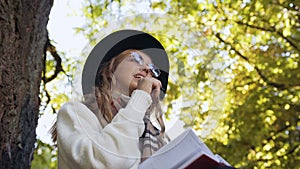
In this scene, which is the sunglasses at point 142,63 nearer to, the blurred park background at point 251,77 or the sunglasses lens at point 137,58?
the sunglasses lens at point 137,58

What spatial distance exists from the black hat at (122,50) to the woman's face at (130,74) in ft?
0.14

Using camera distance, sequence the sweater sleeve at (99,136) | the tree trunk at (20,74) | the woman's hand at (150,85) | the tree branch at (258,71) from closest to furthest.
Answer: the sweater sleeve at (99,136) → the woman's hand at (150,85) → the tree trunk at (20,74) → the tree branch at (258,71)

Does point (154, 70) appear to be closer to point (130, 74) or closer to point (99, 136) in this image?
point (130, 74)

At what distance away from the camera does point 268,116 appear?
512cm

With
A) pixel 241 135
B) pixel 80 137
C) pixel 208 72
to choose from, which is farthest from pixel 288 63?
pixel 80 137

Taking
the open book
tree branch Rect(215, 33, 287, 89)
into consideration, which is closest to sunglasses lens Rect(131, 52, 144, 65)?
the open book

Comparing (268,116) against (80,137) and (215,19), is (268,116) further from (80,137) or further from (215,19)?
(80,137)

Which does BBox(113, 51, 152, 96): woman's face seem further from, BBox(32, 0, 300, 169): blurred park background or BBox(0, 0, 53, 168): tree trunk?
BBox(32, 0, 300, 169): blurred park background

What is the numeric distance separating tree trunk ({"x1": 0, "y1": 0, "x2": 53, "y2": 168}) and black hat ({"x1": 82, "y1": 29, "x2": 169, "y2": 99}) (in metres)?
0.50

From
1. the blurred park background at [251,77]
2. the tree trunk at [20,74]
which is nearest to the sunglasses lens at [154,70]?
the tree trunk at [20,74]

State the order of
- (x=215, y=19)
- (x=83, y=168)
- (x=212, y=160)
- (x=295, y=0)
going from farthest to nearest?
(x=215, y=19), (x=295, y=0), (x=83, y=168), (x=212, y=160)

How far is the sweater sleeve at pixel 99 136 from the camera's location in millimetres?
1362

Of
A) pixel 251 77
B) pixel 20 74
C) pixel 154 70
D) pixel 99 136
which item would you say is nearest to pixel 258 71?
pixel 251 77

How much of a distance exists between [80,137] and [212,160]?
0.38m
